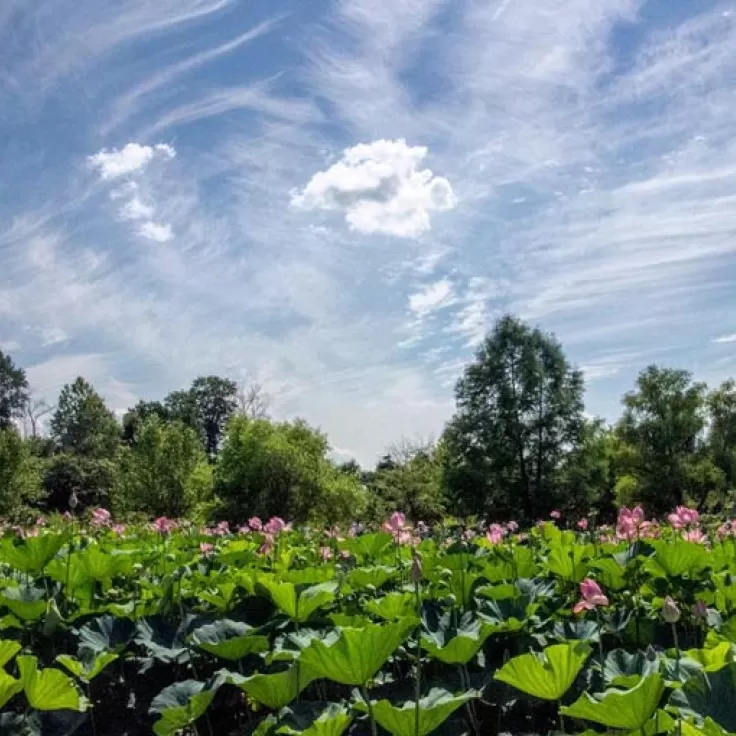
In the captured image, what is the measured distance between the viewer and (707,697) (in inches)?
59.6

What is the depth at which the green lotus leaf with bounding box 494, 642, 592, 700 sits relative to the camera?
1694mm

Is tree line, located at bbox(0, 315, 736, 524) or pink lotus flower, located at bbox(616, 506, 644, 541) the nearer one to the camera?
pink lotus flower, located at bbox(616, 506, 644, 541)

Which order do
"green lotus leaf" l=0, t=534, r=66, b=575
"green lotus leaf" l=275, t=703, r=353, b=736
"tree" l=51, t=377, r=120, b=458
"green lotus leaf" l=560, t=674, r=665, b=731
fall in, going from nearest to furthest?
"green lotus leaf" l=560, t=674, r=665, b=731 → "green lotus leaf" l=275, t=703, r=353, b=736 → "green lotus leaf" l=0, t=534, r=66, b=575 → "tree" l=51, t=377, r=120, b=458

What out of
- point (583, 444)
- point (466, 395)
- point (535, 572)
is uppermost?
point (466, 395)

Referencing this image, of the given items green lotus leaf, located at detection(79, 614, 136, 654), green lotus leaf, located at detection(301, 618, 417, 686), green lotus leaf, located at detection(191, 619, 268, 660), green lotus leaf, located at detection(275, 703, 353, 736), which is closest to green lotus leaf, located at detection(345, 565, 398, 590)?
green lotus leaf, located at detection(191, 619, 268, 660)

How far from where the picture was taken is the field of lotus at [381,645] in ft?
5.50

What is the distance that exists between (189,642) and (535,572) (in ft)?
4.48

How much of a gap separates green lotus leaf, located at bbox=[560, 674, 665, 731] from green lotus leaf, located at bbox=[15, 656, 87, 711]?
123 cm

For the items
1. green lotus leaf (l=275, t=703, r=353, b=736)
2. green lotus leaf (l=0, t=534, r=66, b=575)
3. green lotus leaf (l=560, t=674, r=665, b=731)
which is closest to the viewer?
green lotus leaf (l=560, t=674, r=665, b=731)

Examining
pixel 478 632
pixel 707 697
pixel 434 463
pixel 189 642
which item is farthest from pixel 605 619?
pixel 434 463

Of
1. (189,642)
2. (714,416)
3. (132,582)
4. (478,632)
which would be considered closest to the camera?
(478,632)

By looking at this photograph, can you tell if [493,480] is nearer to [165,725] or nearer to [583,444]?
[583,444]

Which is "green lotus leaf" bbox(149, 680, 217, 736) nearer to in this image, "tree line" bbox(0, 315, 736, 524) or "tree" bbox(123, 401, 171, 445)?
"tree line" bbox(0, 315, 736, 524)

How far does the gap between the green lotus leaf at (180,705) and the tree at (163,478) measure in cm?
2868
